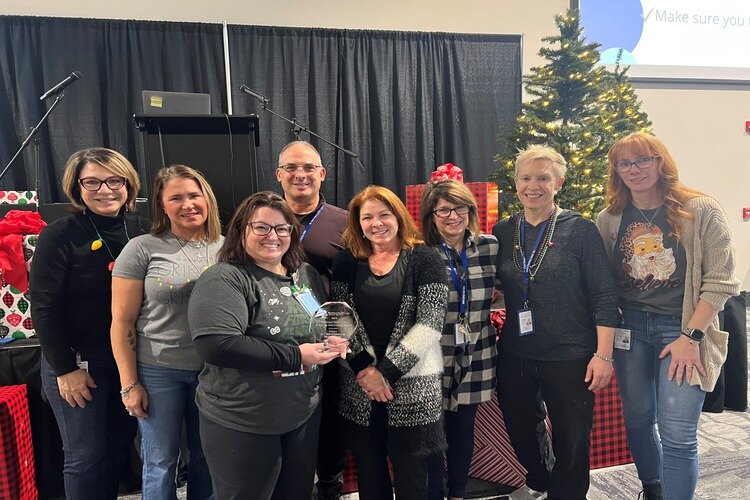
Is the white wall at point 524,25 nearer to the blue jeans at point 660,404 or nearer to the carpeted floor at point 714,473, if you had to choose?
the carpeted floor at point 714,473

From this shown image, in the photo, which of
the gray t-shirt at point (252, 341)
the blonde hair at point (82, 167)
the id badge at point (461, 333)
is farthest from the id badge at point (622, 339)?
the blonde hair at point (82, 167)

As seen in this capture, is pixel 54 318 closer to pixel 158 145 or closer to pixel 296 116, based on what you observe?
pixel 158 145

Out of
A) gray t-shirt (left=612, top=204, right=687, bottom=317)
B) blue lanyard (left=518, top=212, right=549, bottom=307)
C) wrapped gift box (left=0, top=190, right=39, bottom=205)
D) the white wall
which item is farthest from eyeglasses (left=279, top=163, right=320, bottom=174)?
the white wall

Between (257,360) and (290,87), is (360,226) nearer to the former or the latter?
(257,360)

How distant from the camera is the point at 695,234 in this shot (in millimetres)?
1592

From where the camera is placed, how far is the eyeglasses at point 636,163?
167cm

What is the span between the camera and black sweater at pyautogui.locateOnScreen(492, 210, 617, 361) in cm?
168

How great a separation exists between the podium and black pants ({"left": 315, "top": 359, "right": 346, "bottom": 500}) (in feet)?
3.56

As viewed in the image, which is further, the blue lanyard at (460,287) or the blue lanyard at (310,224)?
the blue lanyard at (310,224)

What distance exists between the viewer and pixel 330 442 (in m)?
1.91

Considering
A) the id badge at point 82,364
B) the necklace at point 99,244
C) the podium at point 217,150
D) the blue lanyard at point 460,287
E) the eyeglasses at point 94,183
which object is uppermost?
the podium at point 217,150

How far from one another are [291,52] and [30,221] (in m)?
3.23

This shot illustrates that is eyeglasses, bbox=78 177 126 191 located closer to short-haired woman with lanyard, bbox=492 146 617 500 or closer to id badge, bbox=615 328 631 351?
short-haired woman with lanyard, bbox=492 146 617 500

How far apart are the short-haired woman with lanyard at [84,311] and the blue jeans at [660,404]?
193 centimetres
